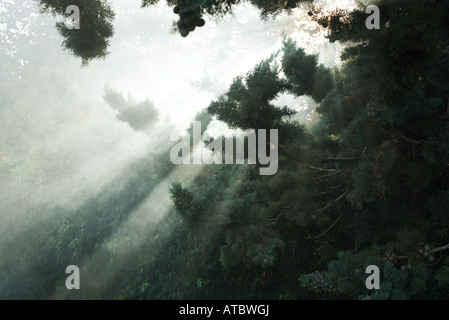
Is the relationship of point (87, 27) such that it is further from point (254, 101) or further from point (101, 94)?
point (101, 94)

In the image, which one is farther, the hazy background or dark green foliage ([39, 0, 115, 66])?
the hazy background

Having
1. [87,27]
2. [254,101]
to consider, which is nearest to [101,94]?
[87,27]

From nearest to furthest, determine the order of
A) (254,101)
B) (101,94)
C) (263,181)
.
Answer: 1. (254,101)
2. (263,181)
3. (101,94)

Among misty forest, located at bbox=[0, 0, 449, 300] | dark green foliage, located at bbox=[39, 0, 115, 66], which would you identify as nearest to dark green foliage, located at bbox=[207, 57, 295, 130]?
misty forest, located at bbox=[0, 0, 449, 300]

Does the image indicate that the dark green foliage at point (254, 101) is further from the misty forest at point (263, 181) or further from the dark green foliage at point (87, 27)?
the dark green foliage at point (87, 27)

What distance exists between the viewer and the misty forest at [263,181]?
2182 mm

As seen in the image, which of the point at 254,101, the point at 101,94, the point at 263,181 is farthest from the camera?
the point at 101,94

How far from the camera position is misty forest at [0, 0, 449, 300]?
218 cm

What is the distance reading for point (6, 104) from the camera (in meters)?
25.8

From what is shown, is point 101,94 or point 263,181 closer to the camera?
point 263,181

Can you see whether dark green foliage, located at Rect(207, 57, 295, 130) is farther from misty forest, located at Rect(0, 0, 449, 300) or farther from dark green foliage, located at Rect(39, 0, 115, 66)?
dark green foliage, located at Rect(39, 0, 115, 66)

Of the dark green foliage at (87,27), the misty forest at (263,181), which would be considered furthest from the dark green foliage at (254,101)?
the dark green foliage at (87,27)

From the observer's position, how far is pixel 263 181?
4059mm

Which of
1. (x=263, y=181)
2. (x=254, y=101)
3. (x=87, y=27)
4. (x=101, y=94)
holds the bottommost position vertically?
(x=263, y=181)
